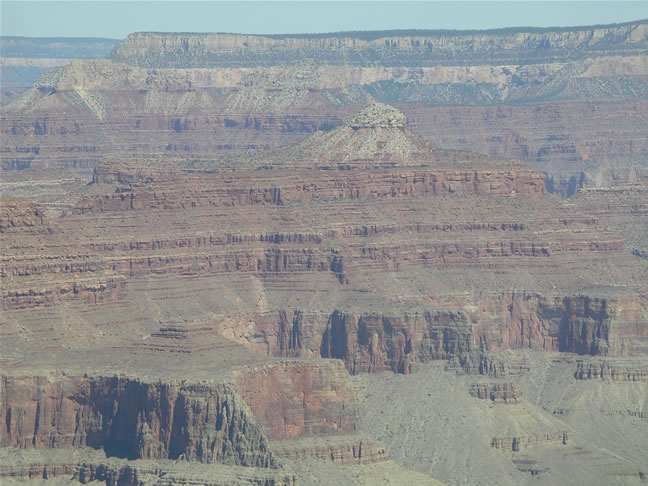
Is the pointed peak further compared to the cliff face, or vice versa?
the pointed peak

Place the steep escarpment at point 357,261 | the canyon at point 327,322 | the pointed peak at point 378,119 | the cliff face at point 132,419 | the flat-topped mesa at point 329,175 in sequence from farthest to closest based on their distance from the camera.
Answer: the pointed peak at point 378,119
the flat-topped mesa at point 329,175
the steep escarpment at point 357,261
the canyon at point 327,322
the cliff face at point 132,419

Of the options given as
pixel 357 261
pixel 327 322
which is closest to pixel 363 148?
pixel 357 261

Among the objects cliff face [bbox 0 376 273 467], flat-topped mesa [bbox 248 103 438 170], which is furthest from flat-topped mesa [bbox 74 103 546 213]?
cliff face [bbox 0 376 273 467]

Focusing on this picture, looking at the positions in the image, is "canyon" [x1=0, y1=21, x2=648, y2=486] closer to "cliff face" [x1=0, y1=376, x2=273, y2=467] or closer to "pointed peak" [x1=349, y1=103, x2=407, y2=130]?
"cliff face" [x1=0, y1=376, x2=273, y2=467]

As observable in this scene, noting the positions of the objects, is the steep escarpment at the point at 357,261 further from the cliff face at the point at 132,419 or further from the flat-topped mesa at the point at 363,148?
the cliff face at the point at 132,419

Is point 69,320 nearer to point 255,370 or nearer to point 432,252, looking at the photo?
point 255,370

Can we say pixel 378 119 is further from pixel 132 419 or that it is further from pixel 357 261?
pixel 132 419

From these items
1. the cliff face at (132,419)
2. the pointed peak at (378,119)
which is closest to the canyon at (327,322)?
the cliff face at (132,419)
